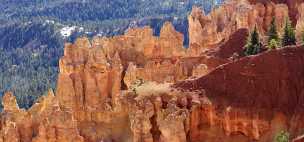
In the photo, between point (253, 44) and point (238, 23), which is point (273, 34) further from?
point (238, 23)

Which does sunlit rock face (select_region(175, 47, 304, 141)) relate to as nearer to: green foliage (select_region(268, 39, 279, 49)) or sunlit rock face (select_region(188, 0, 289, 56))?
green foliage (select_region(268, 39, 279, 49))

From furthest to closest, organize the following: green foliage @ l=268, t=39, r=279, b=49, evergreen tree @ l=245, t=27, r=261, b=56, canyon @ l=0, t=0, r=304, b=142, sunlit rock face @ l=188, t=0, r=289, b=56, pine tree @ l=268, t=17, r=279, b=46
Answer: sunlit rock face @ l=188, t=0, r=289, b=56 → pine tree @ l=268, t=17, r=279, b=46 → evergreen tree @ l=245, t=27, r=261, b=56 → green foliage @ l=268, t=39, r=279, b=49 → canyon @ l=0, t=0, r=304, b=142

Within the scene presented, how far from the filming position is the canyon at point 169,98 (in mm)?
56000

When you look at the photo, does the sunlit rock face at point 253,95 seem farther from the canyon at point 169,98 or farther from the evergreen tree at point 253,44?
the evergreen tree at point 253,44

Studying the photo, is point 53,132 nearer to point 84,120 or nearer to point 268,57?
point 84,120

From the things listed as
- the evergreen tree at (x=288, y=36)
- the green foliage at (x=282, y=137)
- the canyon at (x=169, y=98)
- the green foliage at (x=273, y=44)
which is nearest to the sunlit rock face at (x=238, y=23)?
the canyon at (x=169, y=98)

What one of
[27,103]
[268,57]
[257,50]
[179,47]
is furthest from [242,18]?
[27,103]

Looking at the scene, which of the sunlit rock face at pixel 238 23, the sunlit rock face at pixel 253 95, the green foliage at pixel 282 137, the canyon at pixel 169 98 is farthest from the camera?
the sunlit rock face at pixel 238 23

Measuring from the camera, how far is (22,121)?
61.9 meters

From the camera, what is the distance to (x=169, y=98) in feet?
189

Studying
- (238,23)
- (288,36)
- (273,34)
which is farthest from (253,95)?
(238,23)

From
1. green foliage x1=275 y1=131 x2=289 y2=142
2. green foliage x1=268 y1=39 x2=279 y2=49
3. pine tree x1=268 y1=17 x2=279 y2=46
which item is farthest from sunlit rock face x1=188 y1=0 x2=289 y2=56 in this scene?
green foliage x1=275 y1=131 x2=289 y2=142

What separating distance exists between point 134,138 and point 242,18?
22.1 m

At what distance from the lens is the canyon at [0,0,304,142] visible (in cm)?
5600
